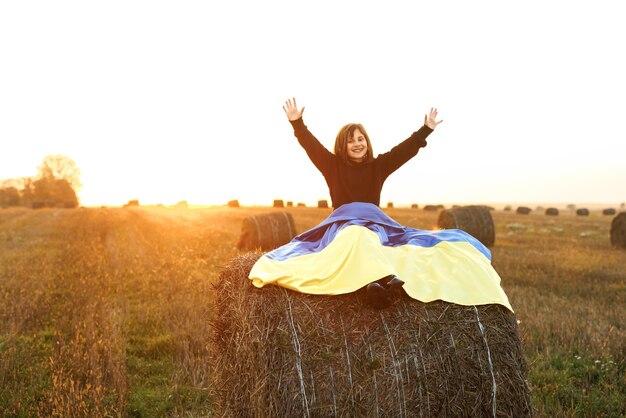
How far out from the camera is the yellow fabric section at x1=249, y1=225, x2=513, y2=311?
3727mm

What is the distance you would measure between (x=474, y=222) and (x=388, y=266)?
48.9 feet

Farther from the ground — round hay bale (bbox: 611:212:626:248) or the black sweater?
the black sweater

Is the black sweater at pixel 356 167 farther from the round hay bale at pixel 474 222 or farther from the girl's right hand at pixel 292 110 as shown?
the round hay bale at pixel 474 222

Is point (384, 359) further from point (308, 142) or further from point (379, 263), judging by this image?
point (308, 142)

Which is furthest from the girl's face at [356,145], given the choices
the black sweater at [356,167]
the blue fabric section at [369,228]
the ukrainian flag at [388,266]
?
the ukrainian flag at [388,266]

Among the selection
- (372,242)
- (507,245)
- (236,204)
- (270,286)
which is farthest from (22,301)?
(236,204)

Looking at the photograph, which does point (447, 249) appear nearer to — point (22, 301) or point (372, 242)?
point (372, 242)

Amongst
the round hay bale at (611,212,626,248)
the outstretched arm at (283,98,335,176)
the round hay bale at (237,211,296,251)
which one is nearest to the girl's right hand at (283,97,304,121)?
the outstretched arm at (283,98,335,176)

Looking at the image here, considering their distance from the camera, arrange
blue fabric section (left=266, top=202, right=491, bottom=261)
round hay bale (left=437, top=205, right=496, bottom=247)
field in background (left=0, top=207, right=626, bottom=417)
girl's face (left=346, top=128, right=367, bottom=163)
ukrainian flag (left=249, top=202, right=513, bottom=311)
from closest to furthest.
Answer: ukrainian flag (left=249, top=202, right=513, bottom=311)
blue fabric section (left=266, top=202, right=491, bottom=261)
field in background (left=0, top=207, right=626, bottom=417)
girl's face (left=346, top=128, right=367, bottom=163)
round hay bale (left=437, top=205, right=496, bottom=247)

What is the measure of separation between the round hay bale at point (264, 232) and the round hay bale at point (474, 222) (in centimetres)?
613

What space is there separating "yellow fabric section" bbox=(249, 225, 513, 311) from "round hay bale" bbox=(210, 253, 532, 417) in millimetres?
103

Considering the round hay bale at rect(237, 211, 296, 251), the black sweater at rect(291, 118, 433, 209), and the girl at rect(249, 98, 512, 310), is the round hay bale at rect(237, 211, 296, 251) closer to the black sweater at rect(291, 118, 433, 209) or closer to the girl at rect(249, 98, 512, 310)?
the black sweater at rect(291, 118, 433, 209)

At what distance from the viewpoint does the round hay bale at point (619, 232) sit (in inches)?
689

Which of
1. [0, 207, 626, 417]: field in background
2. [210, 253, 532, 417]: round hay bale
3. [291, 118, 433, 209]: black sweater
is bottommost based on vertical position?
[0, 207, 626, 417]: field in background
